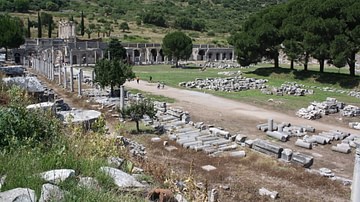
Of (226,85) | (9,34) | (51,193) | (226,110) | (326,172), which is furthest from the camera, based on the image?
(9,34)

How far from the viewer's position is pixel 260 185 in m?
14.2

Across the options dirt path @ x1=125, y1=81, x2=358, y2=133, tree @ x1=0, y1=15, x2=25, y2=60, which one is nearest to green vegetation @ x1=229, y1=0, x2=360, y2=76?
dirt path @ x1=125, y1=81, x2=358, y2=133

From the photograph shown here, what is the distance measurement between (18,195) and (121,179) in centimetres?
205

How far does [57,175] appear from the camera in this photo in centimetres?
656

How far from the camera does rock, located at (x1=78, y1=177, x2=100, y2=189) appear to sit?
640 cm

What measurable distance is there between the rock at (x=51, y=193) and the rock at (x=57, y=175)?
1.19 ft

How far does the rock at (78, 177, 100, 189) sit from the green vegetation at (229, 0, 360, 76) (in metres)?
37.2

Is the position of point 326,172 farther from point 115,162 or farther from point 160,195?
point 160,195

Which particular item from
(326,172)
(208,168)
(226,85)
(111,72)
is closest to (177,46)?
(226,85)

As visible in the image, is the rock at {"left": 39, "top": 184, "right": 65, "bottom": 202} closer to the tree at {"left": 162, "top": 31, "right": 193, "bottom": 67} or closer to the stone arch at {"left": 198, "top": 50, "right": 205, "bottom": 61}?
the tree at {"left": 162, "top": 31, "right": 193, "bottom": 67}

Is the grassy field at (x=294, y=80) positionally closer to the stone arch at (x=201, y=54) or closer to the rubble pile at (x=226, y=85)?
the rubble pile at (x=226, y=85)

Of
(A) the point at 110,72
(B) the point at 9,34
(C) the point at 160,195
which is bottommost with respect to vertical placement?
(C) the point at 160,195

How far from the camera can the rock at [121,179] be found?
7.06 meters

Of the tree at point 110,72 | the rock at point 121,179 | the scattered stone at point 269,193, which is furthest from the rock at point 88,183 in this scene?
the tree at point 110,72
